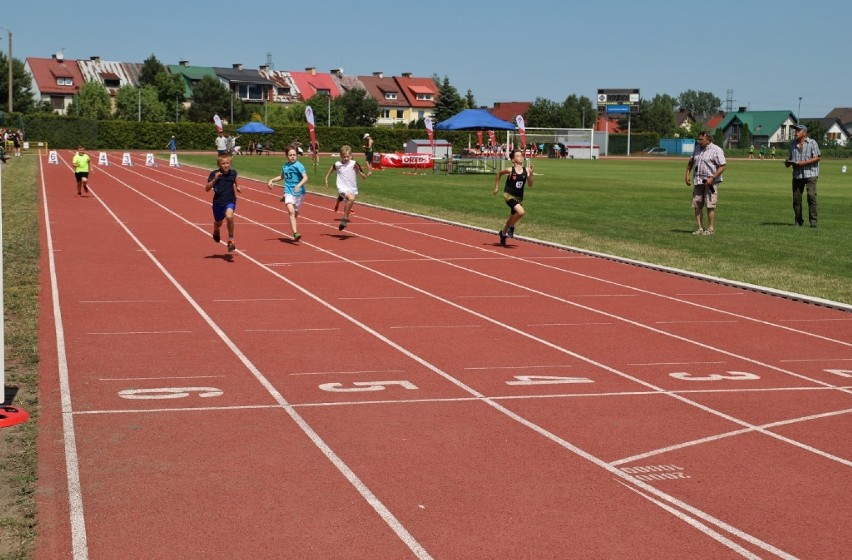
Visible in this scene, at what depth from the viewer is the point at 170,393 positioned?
27.6ft

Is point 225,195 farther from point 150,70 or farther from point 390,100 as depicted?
point 390,100

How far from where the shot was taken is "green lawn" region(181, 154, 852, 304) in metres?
16.2

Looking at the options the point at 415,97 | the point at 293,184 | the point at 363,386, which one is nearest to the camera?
the point at 363,386

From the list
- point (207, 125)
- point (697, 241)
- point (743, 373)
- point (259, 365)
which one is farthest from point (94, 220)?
point (207, 125)

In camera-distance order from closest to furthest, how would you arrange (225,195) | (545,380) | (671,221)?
(545,380) < (225,195) < (671,221)

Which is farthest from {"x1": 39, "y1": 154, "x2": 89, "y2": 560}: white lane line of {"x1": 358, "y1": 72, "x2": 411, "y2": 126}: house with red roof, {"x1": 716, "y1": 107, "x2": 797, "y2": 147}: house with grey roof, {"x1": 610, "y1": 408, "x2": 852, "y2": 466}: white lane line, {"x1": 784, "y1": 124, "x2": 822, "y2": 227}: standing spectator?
{"x1": 716, "y1": 107, "x2": 797, "y2": 147}: house with grey roof

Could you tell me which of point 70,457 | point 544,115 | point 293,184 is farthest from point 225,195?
point 544,115

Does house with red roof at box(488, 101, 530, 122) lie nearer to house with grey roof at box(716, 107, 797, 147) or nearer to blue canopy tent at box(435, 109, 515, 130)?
house with grey roof at box(716, 107, 797, 147)

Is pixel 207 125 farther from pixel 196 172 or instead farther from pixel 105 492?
pixel 105 492

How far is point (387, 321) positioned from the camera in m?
11.7

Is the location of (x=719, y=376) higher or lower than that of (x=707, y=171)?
lower

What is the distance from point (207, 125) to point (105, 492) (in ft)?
263

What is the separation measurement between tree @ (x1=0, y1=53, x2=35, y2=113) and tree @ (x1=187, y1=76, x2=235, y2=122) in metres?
16.0

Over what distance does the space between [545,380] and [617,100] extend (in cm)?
14091
